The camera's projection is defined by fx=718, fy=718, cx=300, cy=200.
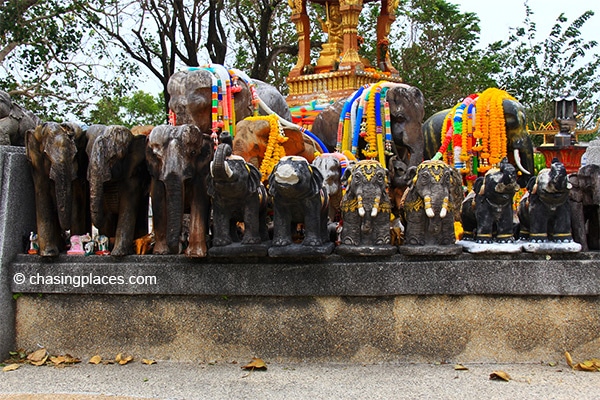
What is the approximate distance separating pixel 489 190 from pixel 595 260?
818mm

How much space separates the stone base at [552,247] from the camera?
469 cm

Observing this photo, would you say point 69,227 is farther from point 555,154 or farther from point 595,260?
point 555,154

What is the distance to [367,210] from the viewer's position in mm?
4828

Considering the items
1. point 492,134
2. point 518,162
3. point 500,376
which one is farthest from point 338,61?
point 500,376

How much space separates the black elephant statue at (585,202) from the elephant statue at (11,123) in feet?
13.7

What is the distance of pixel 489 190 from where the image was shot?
4848 millimetres

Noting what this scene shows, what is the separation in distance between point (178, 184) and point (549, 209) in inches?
98.6

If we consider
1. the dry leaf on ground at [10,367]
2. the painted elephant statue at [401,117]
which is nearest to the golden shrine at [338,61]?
the painted elephant statue at [401,117]

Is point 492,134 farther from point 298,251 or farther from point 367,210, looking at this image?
point 298,251

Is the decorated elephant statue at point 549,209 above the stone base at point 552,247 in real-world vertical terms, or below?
above

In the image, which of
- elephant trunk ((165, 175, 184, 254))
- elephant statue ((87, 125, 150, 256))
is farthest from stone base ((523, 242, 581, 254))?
elephant statue ((87, 125, 150, 256))

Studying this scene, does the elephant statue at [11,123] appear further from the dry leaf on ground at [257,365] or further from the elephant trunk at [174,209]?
the dry leaf on ground at [257,365]

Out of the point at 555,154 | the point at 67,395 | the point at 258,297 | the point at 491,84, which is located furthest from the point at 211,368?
the point at 491,84

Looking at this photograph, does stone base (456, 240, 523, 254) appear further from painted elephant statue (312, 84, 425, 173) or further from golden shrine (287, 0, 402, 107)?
golden shrine (287, 0, 402, 107)
